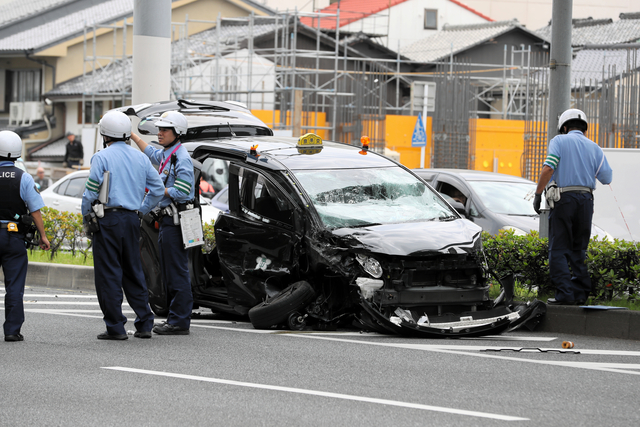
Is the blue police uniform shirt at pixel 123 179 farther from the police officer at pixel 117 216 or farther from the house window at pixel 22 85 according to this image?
the house window at pixel 22 85

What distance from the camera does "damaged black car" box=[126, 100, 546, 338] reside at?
809cm

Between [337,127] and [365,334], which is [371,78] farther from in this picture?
[365,334]

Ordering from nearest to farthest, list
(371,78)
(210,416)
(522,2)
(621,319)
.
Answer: (210,416) → (621,319) → (371,78) → (522,2)

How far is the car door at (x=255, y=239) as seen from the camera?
865 centimetres

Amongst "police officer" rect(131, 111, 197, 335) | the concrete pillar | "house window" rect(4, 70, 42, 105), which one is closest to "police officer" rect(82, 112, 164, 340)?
"police officer" rect(131, 111, 197, 335)

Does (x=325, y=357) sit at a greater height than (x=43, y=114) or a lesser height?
lesser

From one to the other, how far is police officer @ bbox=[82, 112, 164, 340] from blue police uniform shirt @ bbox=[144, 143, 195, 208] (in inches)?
7.3

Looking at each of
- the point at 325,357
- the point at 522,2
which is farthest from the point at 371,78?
the point at 522,2

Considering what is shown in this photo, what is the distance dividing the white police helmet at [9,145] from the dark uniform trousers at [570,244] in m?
4.90

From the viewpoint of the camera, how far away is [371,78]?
31688mm

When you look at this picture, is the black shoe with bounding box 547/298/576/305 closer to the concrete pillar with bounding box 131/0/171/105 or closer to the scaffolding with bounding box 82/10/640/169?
the concrete pillar with bounding box 131/0/171/105

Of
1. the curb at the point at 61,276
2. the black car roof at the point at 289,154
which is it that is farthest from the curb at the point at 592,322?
the curb at the point at 61,276

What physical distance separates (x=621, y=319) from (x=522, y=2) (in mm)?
51877

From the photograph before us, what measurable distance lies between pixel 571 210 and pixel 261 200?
2.91 metres
